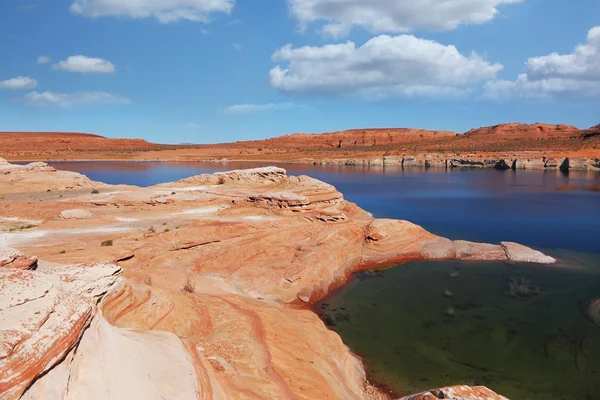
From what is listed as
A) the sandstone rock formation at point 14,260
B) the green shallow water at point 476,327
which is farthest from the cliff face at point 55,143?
the sandstone rock formation at point 14,260

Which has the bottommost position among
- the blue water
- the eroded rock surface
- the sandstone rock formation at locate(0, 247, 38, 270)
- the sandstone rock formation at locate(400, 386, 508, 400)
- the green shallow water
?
the green shallow water

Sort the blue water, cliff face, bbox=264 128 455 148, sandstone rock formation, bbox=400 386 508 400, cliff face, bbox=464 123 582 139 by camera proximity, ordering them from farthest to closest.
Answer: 1. cliff face, bbox=264 128 455 148
2. cliff face, bbox=464 123 582 139
3. the blue water
4. sandstone rock formation, bbox=400 386 508 400

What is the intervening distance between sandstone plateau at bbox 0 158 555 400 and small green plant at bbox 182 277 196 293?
Result: 6cm

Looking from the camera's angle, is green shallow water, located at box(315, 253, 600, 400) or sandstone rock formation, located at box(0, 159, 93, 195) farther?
sandstone rock formation, located at box(0, 159, 93, 195)

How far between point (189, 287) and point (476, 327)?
339 inches

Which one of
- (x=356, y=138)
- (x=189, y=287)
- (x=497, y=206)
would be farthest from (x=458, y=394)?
(x=356, y=138)

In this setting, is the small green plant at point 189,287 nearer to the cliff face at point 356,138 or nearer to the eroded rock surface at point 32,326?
the eroded rock surface at point 32,326

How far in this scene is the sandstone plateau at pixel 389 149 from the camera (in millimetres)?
73625

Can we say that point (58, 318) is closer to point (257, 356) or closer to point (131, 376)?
point (131, 376)

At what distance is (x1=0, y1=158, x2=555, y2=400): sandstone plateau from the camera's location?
13.9 feet

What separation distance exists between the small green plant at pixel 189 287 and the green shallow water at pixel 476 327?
4.31 metres

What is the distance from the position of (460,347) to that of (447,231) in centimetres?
1386

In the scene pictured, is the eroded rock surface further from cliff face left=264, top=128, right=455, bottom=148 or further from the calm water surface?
cliff face left=264, top=128, right=455, bottom=148

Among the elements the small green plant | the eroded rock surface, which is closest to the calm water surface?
the small green plant
